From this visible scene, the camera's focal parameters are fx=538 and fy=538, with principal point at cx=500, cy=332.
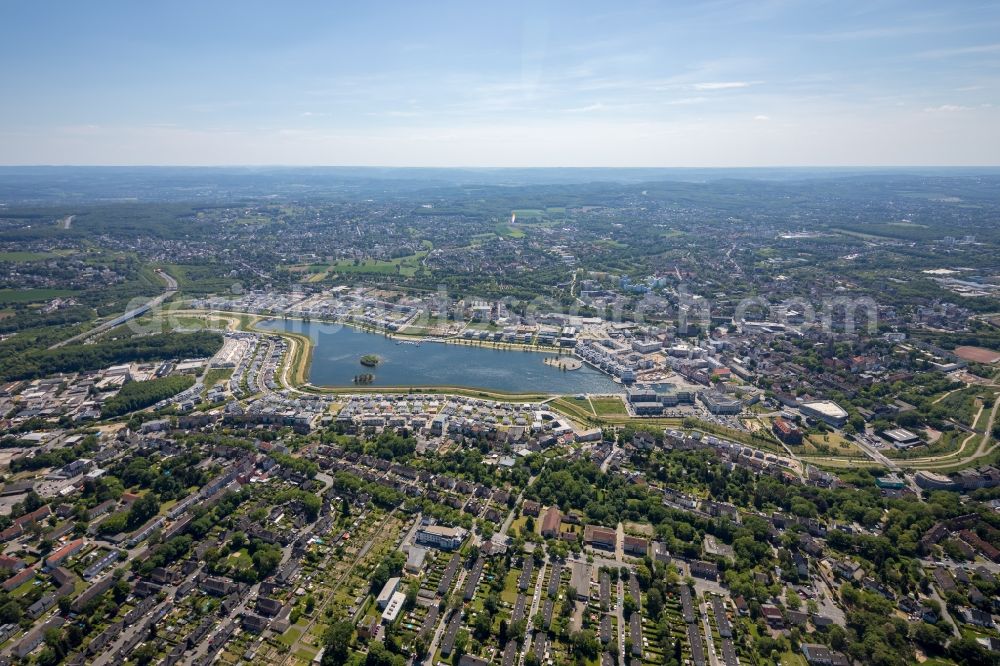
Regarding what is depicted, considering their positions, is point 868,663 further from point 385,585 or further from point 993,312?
point 993,312

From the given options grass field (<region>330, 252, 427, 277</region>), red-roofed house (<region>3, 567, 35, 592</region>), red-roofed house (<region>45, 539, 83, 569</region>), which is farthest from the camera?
grass field (<region>330, 252, 427, 277</region>)

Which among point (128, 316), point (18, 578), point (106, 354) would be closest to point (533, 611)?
point (18, 578)

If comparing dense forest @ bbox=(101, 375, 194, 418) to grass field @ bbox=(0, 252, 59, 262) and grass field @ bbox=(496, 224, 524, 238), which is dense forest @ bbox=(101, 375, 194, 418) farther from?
grass field @ bbox=(496, 224, 524, 238)

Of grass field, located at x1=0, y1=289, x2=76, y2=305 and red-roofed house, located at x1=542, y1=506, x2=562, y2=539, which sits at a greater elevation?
grass field, located at x1=0, y1=289, x2=76, y2=305

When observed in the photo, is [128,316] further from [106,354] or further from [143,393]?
[143,393]

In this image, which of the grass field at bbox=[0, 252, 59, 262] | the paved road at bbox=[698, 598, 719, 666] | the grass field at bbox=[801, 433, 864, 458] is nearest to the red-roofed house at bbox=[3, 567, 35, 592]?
→ the paved road at bbox=[698, 598, 719, 666]

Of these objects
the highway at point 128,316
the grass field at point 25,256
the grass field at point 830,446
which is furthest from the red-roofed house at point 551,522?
the grass field at point 25,256
